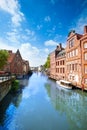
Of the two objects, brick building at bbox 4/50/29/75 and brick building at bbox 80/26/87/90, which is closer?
brick building at bbox 80/26/87/90

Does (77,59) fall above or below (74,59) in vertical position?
below

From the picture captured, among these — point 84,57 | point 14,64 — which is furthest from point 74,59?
point 14,64

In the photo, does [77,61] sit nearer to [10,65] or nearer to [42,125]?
[42,125]

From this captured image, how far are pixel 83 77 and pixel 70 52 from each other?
12293 millimetres

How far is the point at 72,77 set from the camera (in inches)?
1711

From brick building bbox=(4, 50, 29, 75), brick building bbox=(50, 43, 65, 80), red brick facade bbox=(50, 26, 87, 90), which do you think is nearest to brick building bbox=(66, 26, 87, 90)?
red brick facade bbox=(50, 26, 87, 90)

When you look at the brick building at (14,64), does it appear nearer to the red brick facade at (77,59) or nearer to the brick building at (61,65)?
the brick building at (61,65)

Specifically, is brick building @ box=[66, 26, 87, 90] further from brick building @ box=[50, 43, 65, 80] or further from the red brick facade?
brick building @ box=[50, 43, 65, 80]

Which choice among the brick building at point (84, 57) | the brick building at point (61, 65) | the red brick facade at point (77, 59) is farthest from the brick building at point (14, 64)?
the brick building at point (84, 57)

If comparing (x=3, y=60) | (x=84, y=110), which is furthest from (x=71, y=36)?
(x=84, y=110)

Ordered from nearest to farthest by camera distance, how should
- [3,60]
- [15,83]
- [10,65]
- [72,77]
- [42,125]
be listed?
[42,125] → [15,83] → [3,60] → [72,77] → [10,65]

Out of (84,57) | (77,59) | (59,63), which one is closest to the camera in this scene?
(84,57)

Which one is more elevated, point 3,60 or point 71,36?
point 71,36

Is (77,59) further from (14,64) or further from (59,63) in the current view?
(14,64)
